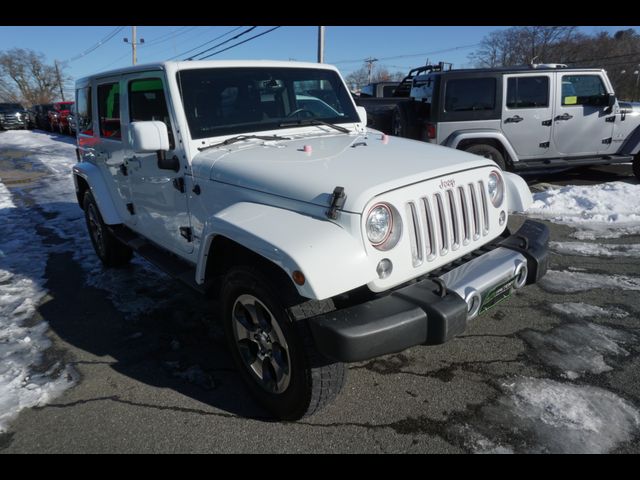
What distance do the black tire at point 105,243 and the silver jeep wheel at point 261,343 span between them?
2.86 meters

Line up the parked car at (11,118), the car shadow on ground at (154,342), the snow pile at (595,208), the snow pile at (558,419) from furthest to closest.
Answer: the parked car at (11,118)
the snow pile at (595,208)
the car shadow on ground at (154,342)
the snow pile at (558,419)

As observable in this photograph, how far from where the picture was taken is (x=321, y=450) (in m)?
2.40

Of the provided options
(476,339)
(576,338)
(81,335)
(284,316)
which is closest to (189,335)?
(81,335)

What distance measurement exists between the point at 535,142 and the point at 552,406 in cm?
644

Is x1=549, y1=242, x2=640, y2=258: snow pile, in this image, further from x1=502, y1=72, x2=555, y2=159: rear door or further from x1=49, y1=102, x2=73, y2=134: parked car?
x1=49, y1=102, x2=73, y2=134: parked car

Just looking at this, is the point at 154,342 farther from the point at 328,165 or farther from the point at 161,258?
the point at 328,165

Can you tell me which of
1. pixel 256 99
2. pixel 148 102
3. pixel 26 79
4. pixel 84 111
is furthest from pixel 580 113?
pixel 26 79

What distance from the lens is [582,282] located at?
423 cm

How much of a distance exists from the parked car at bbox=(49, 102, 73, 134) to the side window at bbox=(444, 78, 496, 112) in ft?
73.2

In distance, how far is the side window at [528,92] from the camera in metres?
7.70

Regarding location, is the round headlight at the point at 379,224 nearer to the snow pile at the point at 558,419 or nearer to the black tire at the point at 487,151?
the snow pile at the point at 558,419

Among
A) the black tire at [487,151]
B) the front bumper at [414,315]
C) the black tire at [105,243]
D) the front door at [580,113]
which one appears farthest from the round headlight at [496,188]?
the front door at [580,113]
